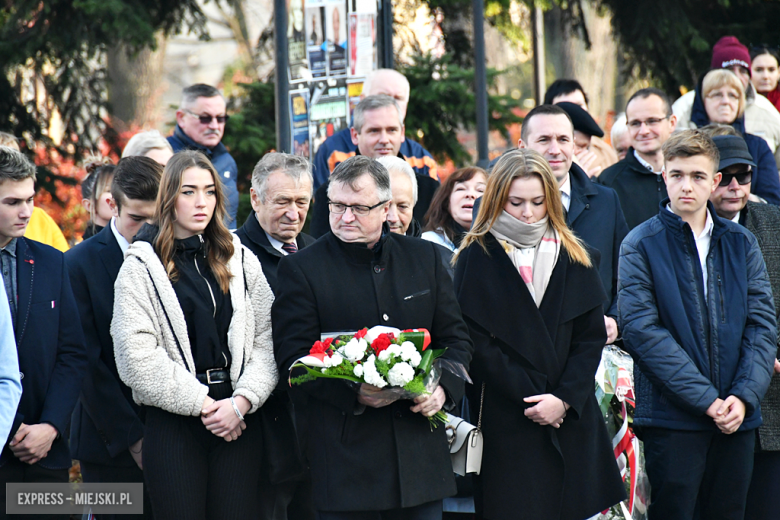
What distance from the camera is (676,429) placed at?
4.54 m

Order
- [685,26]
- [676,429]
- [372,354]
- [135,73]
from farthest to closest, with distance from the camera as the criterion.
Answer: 1. [135,73]
2. [685,26]
3. [676,429]
4. [372,354]

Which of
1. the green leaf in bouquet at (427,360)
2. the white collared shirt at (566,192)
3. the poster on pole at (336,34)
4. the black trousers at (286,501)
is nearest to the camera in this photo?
the green leaf in bouquet at (427,360)

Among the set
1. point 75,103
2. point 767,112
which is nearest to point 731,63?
point 767,112

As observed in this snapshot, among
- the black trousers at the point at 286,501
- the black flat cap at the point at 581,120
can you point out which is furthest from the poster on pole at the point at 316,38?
the black trousers at the point at 286,501

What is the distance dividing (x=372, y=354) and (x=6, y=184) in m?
1.89

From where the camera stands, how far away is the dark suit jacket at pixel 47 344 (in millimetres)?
4074

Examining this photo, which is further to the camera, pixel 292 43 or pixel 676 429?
pixel 292 43

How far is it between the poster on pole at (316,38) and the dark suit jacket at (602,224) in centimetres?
257

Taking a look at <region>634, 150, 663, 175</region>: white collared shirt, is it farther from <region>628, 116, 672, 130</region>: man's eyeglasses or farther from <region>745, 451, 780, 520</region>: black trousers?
<region>745, 451, 780, 520</region>: black trousers

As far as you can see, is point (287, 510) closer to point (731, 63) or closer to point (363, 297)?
point (363, 297)

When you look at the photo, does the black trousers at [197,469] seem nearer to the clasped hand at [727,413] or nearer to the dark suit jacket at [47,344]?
the dark suit jacket at [47,344]

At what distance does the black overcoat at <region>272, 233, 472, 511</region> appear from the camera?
3.78 meters

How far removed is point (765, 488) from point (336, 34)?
4.54m

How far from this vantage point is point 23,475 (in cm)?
404
